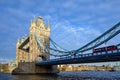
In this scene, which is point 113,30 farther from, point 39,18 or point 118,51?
point 39,18

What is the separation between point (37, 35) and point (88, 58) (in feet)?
144

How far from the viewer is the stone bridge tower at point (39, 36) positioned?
94556 millimetres

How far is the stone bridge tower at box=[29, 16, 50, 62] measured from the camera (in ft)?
310

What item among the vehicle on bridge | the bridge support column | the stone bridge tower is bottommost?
the bridge support column

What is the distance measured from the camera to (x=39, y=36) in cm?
9794

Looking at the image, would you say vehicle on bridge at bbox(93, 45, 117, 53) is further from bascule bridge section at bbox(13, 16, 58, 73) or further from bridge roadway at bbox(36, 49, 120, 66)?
bascule bridge section at bbox(13, 16, 58, 73)

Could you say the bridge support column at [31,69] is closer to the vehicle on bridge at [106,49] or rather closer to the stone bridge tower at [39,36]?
the stone bridge tower at [39,36]

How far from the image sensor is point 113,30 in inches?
2062

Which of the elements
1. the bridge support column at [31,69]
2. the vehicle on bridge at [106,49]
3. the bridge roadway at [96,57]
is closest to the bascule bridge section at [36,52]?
the bridge support column at [31,69]

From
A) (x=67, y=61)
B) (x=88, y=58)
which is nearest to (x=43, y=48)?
(x=67, y=61)

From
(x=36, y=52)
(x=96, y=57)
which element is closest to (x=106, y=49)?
(x=96, y=57)

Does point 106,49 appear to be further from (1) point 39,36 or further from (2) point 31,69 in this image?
(1) point 39,36

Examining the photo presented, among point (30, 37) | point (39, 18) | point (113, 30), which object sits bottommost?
point (113, 30)

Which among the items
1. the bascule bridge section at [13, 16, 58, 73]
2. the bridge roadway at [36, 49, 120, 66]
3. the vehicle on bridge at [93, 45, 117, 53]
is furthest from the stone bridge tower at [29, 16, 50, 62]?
the vehicle on bridge at [93, 45, 117, 53]
